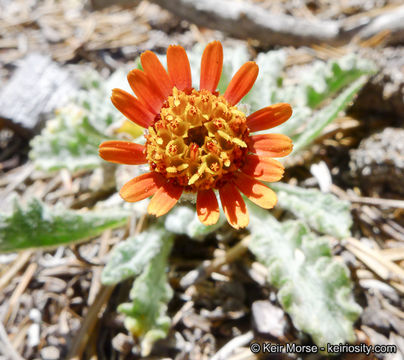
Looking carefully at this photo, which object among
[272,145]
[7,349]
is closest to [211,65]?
[272,145]

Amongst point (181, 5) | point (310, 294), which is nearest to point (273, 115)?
point (310, 294)

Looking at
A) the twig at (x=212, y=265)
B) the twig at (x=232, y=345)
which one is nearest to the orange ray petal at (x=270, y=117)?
the twig at (x=212, y=265)

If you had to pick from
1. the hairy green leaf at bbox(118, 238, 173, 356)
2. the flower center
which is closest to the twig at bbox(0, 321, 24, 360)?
the hairy green leaf at bbox(118, 238, 173, 356)

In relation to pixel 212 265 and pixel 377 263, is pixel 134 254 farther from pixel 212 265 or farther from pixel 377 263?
pixel 377 263

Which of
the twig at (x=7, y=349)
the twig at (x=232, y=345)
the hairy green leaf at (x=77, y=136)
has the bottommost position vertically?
the twig at (x=7, y=349)

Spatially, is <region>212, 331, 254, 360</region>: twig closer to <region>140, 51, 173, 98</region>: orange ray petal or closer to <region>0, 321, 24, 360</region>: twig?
<region>0, 321, 24, 360</region>: twig

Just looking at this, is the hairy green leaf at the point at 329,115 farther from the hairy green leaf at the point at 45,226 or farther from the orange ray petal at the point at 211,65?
the hairy green leaf at the point at 45,226
